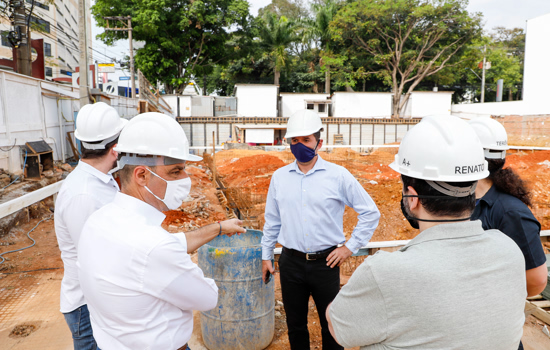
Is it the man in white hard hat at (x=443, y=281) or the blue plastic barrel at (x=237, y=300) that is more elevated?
the man in white hard hat at (x=443, y=281)

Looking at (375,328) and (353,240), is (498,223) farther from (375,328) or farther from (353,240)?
(375,328)

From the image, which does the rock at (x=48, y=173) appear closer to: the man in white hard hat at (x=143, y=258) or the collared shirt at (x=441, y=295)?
the man in white hard hat at (x=143, y=258)

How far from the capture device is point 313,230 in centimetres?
295

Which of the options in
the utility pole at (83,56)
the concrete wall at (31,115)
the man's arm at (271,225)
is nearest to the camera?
the man's arm at (271,225)

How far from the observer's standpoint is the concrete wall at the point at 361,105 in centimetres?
3791

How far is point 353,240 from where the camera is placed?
2992 millimetres

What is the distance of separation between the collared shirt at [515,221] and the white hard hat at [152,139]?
5.79 feet

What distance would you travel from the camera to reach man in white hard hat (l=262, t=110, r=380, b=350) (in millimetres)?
2922

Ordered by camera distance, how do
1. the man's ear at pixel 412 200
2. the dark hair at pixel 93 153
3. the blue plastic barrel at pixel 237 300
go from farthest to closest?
the blue plastic barrel at pixel 237 300 → the dark hair at pixel 93 153 → the man's ear at pixel 412 200

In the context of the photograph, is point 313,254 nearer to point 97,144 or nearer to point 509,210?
point 509,210

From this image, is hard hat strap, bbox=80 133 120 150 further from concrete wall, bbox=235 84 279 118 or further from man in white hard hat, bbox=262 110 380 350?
concrete wall, bbox=235 84 279 118

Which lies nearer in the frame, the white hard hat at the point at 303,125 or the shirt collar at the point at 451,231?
the shirt collar at the point at 451,231

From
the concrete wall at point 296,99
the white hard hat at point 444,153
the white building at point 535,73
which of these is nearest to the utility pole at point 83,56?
the white hard hat at point 444,153

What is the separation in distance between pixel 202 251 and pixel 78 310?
1331mm
